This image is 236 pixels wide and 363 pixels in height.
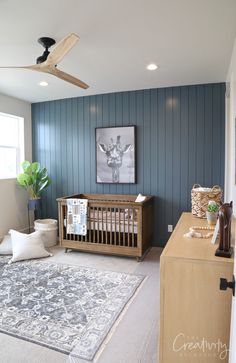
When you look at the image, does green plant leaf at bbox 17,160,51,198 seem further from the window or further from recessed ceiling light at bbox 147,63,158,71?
recessed ceiling light at bbox 147,63,158,71

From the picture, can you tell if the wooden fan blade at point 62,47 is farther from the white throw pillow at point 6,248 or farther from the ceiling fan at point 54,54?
the white throw pillow at point 6,248

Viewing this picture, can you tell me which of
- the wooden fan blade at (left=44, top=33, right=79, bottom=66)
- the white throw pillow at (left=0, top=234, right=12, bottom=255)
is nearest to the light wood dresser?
the wooden fan blade at (left=44, top=33, right=79, bottom=66)

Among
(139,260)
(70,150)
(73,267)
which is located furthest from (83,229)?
(70,150)

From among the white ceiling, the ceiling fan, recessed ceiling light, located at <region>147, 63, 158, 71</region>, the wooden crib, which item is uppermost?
recessed ceiling light, located at <region>147, 63, 158, 71</region>

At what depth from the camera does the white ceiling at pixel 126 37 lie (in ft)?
6.37

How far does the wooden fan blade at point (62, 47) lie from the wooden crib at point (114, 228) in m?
2.05

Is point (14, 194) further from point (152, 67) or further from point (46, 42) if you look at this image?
point (152, 67)

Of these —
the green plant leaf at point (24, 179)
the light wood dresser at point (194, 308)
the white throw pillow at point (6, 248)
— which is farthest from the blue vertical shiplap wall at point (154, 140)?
the light wood dresser at point (194, 308)

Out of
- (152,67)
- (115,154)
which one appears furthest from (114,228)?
(152,67)

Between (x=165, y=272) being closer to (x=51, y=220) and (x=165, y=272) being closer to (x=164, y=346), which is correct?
(x=164, y=346)

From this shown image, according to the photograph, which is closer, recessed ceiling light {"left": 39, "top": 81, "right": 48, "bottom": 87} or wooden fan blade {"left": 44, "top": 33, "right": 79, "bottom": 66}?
wooden fan blade {"left": 44, "top": 33, "right": 79, "bottom": 66}

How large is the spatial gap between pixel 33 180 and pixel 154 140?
2.18 metres

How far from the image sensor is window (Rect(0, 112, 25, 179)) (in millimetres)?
4422

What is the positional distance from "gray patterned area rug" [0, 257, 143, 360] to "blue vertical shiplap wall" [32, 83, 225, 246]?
1.55 metres
